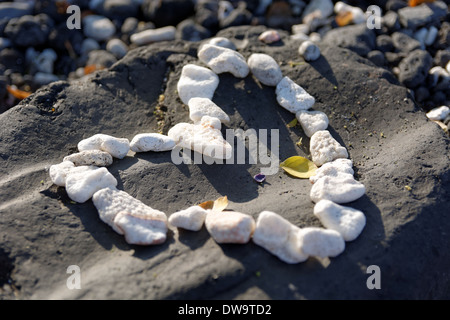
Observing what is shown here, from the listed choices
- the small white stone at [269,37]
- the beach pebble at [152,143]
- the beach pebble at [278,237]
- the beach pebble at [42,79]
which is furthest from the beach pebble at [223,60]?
the beach pebble at [42,79]

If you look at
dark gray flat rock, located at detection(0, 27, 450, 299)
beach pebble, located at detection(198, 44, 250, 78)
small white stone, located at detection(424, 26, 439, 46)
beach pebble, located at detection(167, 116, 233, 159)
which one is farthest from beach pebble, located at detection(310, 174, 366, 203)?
small white stone, located at detection(424, 26, 439, 46)

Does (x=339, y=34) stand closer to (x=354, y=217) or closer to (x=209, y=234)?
(x=354, y=217)

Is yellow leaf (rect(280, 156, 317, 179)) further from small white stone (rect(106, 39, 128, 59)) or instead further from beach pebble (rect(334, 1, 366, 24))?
small white stone (rect(106, 39, 128, 59))

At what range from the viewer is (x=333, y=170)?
296 cm

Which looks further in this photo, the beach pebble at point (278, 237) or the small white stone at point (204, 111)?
the small white stone at point (204, 111)

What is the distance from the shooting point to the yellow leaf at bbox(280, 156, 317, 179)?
3.12 meters

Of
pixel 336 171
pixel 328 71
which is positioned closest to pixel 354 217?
pixel 336 171

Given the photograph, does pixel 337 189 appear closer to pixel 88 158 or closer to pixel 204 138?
pixel 204 138

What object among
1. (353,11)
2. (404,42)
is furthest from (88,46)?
(404,42)

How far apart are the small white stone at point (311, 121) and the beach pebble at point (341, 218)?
0.80m

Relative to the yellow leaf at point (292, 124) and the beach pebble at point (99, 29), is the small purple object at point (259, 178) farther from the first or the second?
the beach pebble at point (99, 29)

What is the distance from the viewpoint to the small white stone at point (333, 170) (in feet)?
9.66

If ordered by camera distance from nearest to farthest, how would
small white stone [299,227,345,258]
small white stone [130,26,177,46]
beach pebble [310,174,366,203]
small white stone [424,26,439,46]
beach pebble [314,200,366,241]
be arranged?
small white stone [299,227,345,258] → beach pebble [314,200,366,241] → beach pebble [310,174,366,203] → small white stone [424,26,439,46] → small white stone [130,26,177,46]

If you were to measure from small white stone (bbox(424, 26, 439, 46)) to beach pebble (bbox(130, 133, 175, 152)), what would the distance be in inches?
131
